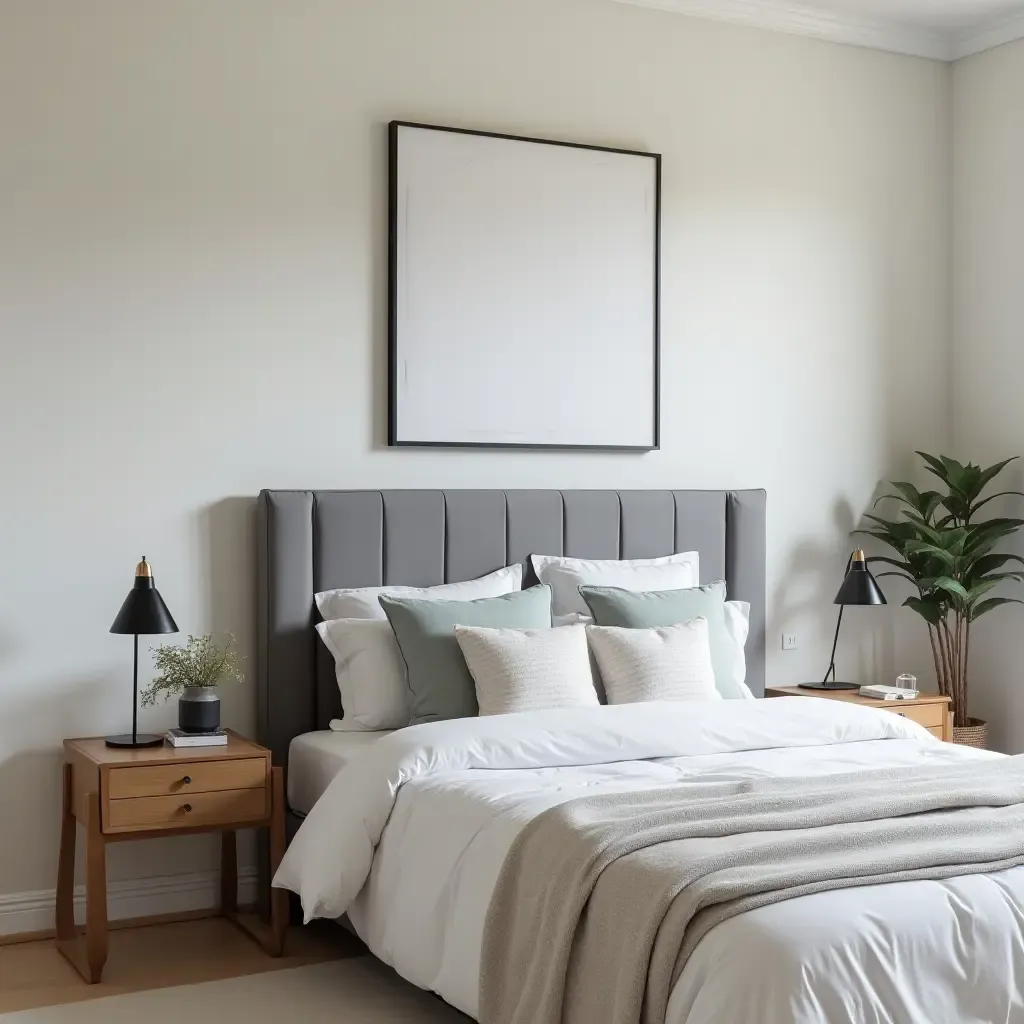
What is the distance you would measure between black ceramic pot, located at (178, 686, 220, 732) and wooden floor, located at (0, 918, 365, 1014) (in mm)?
647

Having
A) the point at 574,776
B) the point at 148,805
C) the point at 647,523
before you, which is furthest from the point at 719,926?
the point at 647,523

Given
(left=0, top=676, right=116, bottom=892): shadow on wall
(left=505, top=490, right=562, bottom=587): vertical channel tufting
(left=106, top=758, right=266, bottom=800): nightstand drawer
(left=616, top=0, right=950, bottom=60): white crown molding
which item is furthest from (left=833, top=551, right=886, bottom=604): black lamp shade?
(left=0, top=676, right=116, bottom=892): shadow on wall

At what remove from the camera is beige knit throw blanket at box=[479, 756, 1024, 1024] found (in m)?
2.41

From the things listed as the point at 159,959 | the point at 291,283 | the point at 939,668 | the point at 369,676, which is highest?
the point at 291,283

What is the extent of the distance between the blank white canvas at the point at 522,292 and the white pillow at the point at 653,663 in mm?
859

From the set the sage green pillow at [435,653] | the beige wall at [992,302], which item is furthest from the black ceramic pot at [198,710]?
the beige wall at [992,302]

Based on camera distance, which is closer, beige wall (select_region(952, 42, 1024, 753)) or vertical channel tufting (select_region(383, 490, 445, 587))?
vertical channel tufting (select_region(383, 490, 445, 587))

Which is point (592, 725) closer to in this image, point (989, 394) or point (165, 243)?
point (165, 243)

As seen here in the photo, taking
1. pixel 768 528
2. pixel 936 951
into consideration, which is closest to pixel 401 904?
pixel 936 951

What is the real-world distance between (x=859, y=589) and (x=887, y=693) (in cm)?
39

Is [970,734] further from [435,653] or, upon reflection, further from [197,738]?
[197,738]

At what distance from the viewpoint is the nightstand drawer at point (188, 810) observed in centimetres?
356

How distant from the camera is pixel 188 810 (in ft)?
11.9

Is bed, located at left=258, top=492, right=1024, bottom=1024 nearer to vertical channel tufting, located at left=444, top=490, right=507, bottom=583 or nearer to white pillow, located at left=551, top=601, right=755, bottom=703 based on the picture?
vertical channel tufting, located at left=444, top=490, right=507, bottom=583
